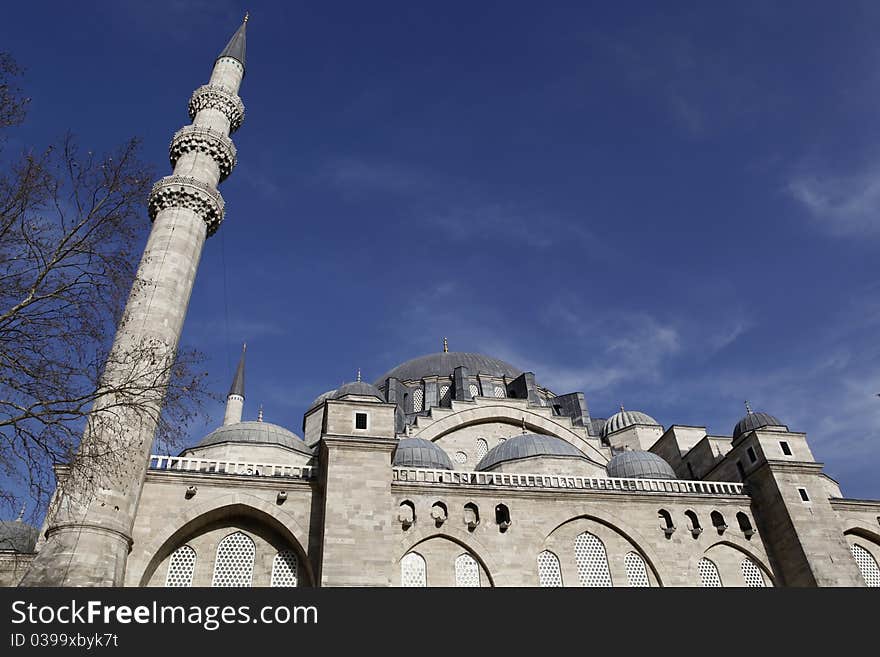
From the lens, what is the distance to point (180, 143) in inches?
778

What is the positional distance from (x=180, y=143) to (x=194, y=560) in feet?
40.3

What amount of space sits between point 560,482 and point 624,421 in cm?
1248

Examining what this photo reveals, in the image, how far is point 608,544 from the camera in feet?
58.9

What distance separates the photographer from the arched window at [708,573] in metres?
17.8

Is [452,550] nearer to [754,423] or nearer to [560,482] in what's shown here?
[560,482]

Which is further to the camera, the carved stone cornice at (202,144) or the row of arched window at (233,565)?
the carved stone cornice at (202,144)

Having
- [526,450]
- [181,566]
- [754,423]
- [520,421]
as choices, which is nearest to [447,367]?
[520,421]

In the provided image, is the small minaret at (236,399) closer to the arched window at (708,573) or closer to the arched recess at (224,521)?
the arched recess at (224,521)

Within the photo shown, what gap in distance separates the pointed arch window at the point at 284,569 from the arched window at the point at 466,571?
411 centimetres

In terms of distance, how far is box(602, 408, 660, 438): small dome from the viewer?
29.9m

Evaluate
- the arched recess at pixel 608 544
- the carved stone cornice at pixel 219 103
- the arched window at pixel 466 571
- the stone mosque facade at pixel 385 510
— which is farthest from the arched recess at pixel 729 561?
the carved stone cornice at pixel 219 103

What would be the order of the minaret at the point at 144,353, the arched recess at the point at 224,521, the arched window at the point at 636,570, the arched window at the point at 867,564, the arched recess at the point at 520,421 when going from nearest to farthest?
the minaret at the point at 144,353
the arched recess at the point at 224,521
the arched window at the point at 636,570
the arched window at the point at 867,564
the arched recess at the point at 520,421

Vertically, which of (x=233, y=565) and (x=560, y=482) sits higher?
(x=560, y=482)
